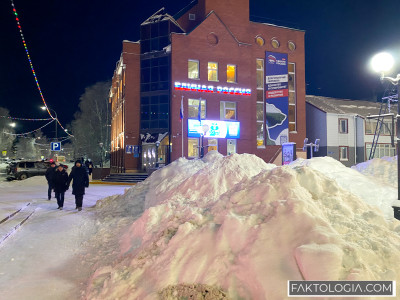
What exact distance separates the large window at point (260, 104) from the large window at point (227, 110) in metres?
3.50

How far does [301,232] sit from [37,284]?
4.03 m

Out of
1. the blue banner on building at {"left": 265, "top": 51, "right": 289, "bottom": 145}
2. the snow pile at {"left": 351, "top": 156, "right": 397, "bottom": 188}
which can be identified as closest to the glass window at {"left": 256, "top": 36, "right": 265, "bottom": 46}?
the blue banner on building at {"left": 265, "top": 51, "right": 289, "bottom": 145}

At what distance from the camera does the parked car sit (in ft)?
91.1

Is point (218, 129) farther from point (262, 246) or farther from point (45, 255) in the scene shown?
point (262, 246)

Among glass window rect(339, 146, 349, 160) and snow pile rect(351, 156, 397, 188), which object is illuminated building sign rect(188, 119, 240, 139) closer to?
glass window rect(339, 146, 349, 160)

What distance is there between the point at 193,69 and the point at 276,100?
32.0 feet

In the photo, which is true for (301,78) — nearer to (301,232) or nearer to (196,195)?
(196,195)

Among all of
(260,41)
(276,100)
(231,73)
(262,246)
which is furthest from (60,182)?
(260,41)

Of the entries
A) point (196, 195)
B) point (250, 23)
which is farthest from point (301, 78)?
point (196, 195)

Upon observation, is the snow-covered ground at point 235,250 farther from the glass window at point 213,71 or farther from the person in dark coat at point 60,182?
the glass window at point 213,71

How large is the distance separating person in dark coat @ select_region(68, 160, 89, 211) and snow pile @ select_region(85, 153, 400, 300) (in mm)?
6086

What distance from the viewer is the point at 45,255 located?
20.9ft

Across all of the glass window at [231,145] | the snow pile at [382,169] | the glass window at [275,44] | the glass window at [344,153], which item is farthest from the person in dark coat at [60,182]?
the glass window at [344,153]

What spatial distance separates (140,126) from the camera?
31484mm
